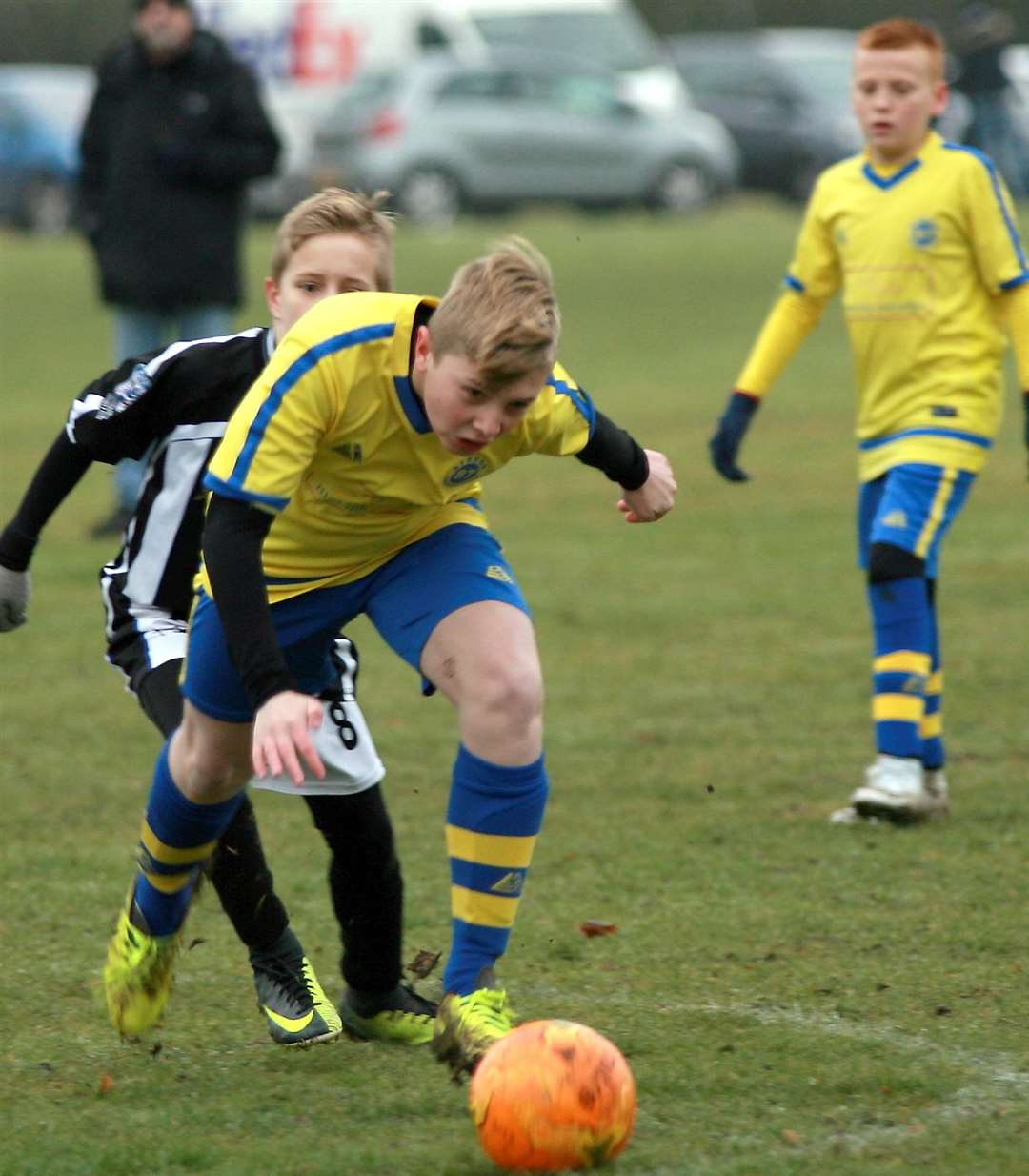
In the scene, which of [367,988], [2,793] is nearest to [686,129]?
[2,793]

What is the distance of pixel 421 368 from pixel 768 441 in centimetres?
985

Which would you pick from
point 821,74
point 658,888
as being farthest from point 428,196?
point 658,888

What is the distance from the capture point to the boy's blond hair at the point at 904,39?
20.1ft

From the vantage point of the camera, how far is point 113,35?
37.4 metres

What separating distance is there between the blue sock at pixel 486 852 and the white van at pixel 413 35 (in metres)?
23.4

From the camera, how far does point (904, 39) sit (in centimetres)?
614

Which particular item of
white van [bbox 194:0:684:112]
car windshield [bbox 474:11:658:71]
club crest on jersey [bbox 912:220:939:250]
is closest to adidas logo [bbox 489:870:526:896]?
club crest on jersey [bbox 912:220:939:250]

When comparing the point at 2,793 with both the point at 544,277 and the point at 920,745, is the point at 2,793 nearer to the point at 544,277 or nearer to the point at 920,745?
the point at 920,745

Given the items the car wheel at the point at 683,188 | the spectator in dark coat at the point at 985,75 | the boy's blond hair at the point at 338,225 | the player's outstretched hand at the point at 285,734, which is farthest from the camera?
the car wheel at the point at 683,188

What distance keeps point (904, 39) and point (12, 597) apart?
3.06 metres

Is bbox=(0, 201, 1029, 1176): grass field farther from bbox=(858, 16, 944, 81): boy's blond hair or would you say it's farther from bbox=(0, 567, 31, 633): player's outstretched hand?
bbox=(858, 16, 944, 81): boy's blond hair

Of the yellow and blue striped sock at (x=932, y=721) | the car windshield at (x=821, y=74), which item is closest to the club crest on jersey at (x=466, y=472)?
the yellow and blue striped sock at (x=932, y=721)

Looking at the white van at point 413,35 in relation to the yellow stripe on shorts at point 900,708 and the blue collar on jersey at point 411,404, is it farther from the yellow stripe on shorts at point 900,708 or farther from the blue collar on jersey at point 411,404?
the blue collar on jersey at point 411,404

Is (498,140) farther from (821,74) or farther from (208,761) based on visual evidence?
(208,761)
